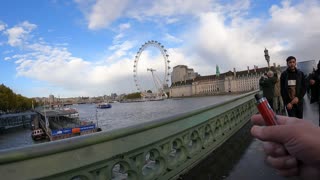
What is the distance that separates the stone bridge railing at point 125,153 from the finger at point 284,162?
162 cm

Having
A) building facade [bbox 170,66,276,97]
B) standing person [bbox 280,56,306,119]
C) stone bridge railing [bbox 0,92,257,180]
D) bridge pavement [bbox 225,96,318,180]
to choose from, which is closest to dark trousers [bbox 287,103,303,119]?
standing person [bbox 280,56,306,119]

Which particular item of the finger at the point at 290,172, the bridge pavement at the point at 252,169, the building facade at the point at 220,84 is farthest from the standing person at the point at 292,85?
the building facade at the point at 220,84

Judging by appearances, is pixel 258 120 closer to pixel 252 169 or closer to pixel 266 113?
pixel 266 113

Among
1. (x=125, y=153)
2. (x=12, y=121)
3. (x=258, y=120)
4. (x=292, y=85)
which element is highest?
(x=292, y=85)

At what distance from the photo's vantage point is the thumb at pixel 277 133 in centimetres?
121

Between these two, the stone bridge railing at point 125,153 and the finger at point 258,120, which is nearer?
the finger at point 258,120

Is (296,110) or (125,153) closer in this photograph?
(125,153)

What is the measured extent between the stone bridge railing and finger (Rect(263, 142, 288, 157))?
161cm

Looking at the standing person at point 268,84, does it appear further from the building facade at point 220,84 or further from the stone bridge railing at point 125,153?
the building facade at point 220,84

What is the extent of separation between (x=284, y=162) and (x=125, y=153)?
7.16 feet

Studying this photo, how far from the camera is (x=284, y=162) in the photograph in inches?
50.9

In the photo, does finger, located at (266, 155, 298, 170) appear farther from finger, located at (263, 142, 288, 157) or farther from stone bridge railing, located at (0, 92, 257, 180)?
stone bridge railing, located at (0, 92, 257, 180)

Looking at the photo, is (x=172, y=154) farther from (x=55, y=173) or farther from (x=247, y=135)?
(x=247, y=135)

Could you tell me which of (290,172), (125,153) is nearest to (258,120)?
(290,172)
